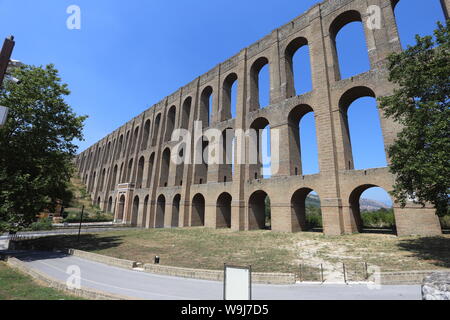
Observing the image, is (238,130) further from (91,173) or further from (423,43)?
(91,173)

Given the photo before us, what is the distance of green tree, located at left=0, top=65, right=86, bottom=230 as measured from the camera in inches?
593

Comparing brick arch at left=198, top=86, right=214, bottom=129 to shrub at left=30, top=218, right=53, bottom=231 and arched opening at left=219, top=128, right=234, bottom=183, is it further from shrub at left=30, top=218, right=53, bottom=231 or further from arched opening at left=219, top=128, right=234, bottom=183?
shrub at left=30, top=218, right=53, bottom=231

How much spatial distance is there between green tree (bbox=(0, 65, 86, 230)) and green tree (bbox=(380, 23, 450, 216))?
72.8 feet

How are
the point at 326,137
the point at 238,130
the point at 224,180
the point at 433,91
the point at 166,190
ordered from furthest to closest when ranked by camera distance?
the point at 166,190, the point at 224,180, the point at 238,130, the point at 326,137, the point at 433,91

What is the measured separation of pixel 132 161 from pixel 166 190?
17556 millimetres

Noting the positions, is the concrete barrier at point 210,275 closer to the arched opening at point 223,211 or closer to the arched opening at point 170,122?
the arched opening at point 223,211

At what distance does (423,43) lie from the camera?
39.8 feet

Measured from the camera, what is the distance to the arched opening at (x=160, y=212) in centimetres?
3931

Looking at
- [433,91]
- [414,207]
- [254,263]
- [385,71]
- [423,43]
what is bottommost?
[254,263]

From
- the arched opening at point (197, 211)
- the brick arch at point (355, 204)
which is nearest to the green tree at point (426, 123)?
the brick arch at point (355, 204)

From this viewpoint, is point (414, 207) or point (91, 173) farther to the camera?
point (91, 173)
